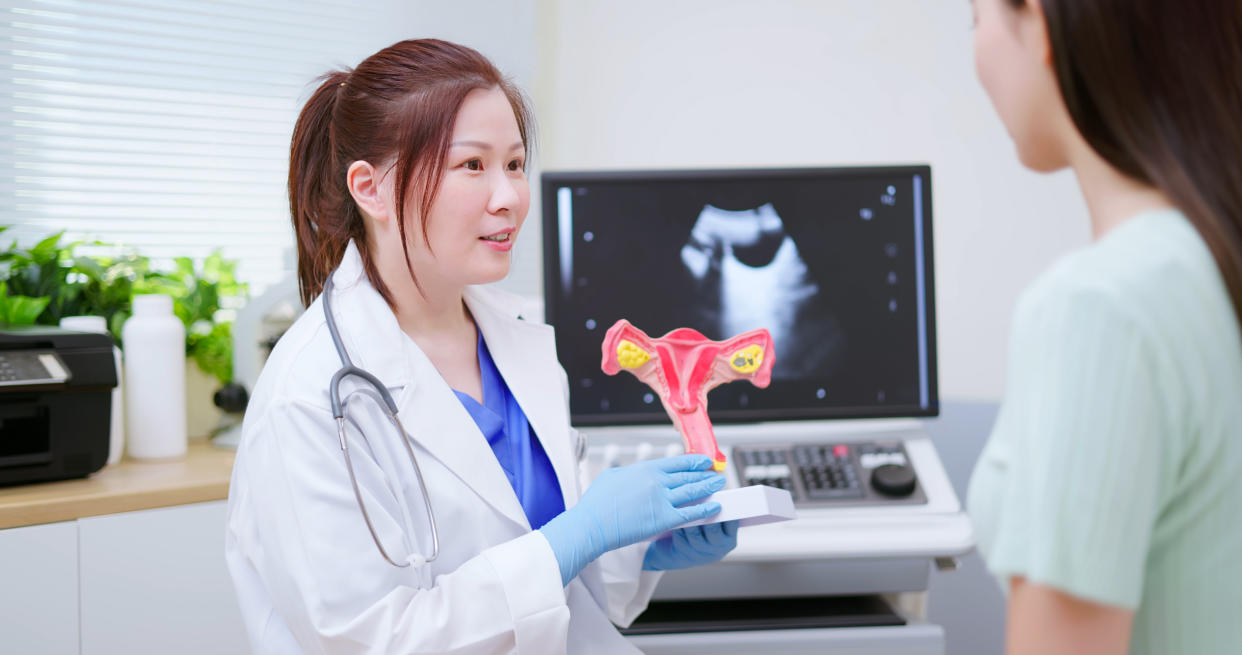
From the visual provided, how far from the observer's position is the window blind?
1.84 m

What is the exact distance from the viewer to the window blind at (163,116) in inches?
72.4

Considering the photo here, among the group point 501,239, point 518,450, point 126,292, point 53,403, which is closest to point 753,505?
point 518,450

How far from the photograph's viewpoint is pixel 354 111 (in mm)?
1169

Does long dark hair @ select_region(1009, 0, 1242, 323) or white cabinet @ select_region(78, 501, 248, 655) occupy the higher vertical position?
long dark hair @ select_region(1009, 0, 1242, 323)

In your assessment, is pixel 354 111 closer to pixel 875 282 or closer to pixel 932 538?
pixel 875 282

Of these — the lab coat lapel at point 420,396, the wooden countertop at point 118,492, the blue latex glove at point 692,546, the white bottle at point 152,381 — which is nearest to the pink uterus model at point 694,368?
the blue latex glove at point 692,546

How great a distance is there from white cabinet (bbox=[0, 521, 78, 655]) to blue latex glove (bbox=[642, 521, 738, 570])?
896 mm

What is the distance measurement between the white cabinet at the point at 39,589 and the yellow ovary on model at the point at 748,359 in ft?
3.46

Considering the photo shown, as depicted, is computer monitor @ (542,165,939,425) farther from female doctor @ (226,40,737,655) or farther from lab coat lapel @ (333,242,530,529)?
lab coat lapel @ (333,242,530,529)

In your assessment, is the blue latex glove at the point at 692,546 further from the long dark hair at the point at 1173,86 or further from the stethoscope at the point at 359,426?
the long dark hair at the point at 1173,86

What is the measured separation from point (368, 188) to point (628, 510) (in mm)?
527

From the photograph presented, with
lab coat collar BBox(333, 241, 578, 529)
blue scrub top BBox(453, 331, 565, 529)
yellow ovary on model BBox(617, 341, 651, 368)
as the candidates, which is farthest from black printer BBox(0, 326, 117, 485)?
yellow ovary on model BBox(617, 341, 651, 368)

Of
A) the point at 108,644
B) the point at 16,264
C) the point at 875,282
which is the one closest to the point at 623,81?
the point at 875,282

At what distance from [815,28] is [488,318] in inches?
49.6
